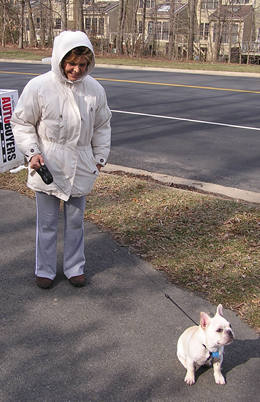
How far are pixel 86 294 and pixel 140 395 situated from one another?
1173mm

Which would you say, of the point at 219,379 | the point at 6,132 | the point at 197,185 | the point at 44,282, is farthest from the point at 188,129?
the point at 219,379

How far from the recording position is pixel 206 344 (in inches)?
107

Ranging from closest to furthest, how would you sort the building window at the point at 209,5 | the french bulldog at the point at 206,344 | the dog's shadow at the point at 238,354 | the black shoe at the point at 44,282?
1. the french bulldog at the point at 206,344
2. the dog's shadow at the point at 238,354
3. the black shoe at the point at 44,282
4. the building window at the point at 209,5

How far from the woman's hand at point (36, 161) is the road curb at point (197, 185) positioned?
3082mm

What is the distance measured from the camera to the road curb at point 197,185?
5878 millimetres

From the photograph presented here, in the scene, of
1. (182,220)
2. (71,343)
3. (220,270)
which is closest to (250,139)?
(182,220)

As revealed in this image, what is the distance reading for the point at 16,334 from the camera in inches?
129

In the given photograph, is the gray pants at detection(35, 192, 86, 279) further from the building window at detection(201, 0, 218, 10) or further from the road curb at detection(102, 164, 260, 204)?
the building window at detection(201, 0, 218, 10)

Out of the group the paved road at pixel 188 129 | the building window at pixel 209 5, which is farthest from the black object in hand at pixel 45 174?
the building window at pixel 209 5

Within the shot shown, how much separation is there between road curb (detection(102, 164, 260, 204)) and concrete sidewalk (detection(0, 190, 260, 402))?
201 cm

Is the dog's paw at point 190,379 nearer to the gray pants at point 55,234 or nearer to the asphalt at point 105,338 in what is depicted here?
the asphalt at point 105,338

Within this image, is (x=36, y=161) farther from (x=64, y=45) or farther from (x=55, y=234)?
(x=64, y=45)

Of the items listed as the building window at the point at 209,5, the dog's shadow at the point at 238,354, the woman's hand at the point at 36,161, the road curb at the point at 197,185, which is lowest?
the dog's shadow at the point at 238,354

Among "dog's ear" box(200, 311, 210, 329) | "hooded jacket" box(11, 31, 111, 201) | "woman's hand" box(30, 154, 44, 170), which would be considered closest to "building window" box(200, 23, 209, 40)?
"hooded jacket" box(11, 31, 111, 201)
